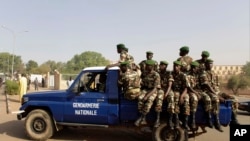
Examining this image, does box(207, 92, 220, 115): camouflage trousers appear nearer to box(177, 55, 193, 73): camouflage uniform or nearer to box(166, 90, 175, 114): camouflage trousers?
box(166, 90, 175, 114): camouflage trousers

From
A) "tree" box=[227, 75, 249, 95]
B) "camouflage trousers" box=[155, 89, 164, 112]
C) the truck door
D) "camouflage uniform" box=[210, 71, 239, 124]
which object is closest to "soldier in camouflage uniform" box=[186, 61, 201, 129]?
"camouflage uniform" box=[210, 71, 239, 124]

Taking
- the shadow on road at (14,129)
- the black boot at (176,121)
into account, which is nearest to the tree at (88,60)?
the shadow on road at (14,129)

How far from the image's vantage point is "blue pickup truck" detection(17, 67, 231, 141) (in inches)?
283

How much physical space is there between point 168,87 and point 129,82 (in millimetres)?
934

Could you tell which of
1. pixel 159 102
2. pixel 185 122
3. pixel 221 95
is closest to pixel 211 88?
pixel 221 95

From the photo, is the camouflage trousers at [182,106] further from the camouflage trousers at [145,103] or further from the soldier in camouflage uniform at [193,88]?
the camouflage trousers at [145,103]

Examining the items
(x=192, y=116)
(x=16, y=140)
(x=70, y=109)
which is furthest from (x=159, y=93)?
(x=16, y=140)

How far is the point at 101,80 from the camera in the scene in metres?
7.75

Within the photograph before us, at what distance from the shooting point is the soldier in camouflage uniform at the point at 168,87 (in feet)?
22.7

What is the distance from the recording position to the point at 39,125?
7938 millimetres

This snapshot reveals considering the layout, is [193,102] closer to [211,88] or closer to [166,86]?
[211,88]

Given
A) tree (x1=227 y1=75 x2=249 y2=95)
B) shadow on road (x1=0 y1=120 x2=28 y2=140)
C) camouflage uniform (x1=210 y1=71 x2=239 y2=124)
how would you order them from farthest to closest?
1. tree (x1=227 y1=75 x2=249 y2=95)
2. shadow on road (x1=0 y1=120 x2=28 y2=140)
3. camouflage uniform (x1=210 y1=71 x2=239 y2=124)

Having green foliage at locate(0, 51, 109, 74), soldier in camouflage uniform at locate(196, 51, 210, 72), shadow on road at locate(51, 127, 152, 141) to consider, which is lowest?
shadow on road at locate(51, 127, 152, 141)

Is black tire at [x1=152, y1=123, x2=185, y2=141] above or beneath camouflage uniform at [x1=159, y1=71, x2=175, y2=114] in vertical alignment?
beneath
